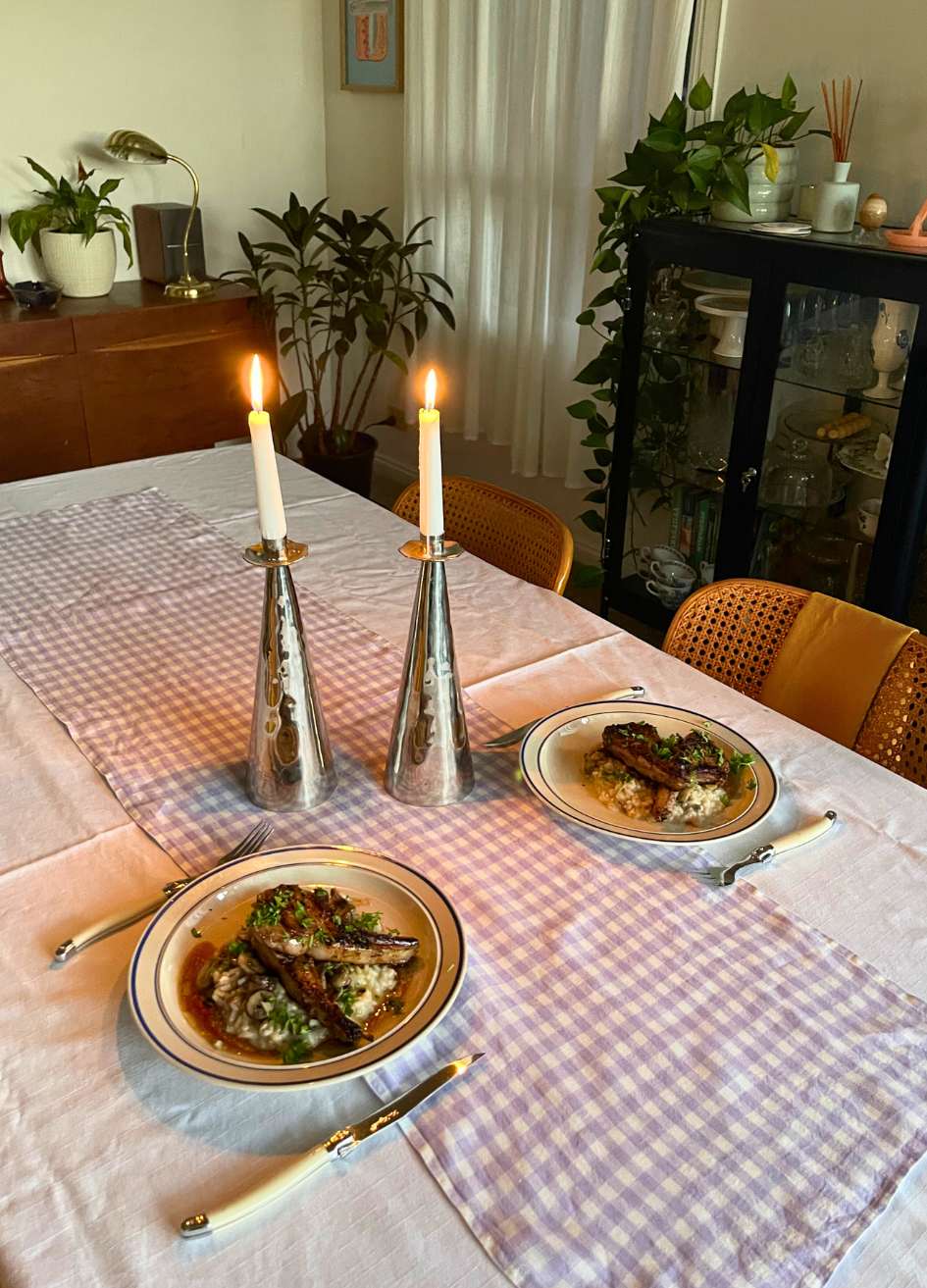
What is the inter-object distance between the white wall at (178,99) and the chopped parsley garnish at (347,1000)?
3146 millimetres

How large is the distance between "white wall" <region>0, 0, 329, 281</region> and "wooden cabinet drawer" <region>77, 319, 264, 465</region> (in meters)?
0.49

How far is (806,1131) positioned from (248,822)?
1.90 ft

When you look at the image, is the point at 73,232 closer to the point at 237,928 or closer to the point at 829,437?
the point at 829,437

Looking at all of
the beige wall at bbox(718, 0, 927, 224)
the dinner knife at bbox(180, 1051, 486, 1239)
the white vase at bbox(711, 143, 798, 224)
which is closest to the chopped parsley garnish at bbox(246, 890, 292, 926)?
the dinner knife at bbox(180, 1051, 486, 1239)

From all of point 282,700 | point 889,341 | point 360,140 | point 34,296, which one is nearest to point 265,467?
point 282,700

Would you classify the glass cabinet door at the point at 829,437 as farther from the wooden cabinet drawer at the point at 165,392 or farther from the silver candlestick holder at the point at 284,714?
the wooden cabinet drawer at the point at 165,392

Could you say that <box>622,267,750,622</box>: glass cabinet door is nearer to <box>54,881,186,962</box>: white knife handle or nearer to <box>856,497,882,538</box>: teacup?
<box>856,497,882,538</box>: teacup

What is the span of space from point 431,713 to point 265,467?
29cm

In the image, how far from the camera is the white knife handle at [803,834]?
3.48ft

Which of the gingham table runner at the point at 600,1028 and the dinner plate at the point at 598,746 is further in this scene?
the dinner plate at the point at 598,746

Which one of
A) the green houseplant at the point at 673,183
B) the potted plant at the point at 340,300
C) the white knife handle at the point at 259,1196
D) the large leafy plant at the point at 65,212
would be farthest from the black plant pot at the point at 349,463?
the white knife handle at the point at 259,1196

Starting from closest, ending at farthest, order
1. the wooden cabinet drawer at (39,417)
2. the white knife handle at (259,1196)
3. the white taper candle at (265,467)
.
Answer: the white knife handle at (259,1196) < the white taper candle at (265,467) < the wooden cabinet drawer at (39,417)

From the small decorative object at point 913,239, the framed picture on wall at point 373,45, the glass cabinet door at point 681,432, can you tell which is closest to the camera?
the small decorative object at point 913,239

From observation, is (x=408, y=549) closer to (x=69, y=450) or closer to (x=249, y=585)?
(x=249, y=585)
